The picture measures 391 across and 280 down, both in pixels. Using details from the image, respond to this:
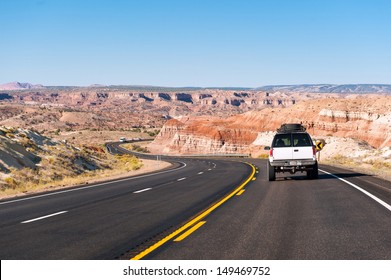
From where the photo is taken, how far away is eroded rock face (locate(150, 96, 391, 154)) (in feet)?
291

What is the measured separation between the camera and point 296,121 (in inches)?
3969

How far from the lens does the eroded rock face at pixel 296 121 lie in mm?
88706

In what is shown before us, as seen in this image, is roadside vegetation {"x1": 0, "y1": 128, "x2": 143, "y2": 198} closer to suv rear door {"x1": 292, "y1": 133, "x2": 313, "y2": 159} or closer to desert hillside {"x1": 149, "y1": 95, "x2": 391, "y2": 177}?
suv rear door {"x1": 292, "y1": 133, "x2": 313, "y2": 159}

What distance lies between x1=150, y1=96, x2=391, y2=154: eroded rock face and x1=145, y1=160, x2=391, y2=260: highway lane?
69476 millimetres

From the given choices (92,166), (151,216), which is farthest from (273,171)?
(92,166)

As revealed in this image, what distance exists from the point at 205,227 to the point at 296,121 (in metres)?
92.3

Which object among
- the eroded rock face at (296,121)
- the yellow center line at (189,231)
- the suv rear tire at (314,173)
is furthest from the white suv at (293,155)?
the eroded rock face at (296,121)

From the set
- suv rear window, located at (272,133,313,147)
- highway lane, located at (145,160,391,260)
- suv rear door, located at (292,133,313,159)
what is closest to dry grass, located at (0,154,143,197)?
suv rear window, located at (272,133,313,147)

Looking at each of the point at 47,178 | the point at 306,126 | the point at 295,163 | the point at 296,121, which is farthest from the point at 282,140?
the point at 296,121

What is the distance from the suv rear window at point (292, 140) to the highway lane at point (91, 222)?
4813mm

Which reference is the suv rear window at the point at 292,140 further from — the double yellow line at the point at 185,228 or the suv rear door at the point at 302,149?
the double yellow line at the point at 185,228

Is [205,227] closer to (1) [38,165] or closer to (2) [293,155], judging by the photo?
(2) [293,155]
